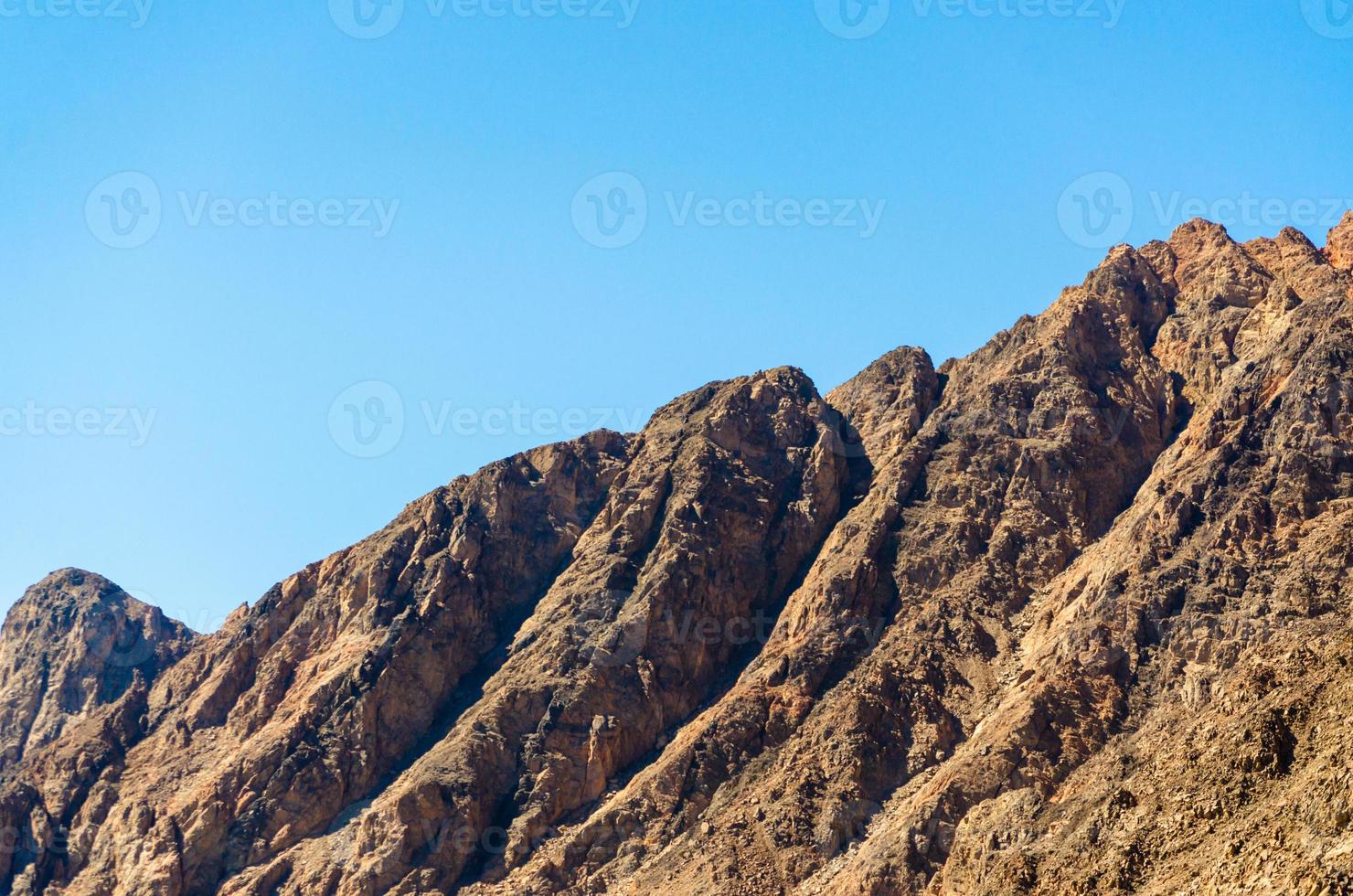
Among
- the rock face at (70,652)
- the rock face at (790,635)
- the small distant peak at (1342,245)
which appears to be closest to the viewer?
the rock face at (790,635)

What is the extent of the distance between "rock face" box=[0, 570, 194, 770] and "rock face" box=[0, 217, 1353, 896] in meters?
2.90

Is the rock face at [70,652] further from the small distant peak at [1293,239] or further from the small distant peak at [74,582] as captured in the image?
the small distant peak at [1293,239]

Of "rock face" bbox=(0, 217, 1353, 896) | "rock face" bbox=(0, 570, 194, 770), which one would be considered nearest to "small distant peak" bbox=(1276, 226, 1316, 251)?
"rock face" bbox=(0, 217, 1353, 896)

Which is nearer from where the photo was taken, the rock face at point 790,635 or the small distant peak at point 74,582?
the rock face at point 790,635

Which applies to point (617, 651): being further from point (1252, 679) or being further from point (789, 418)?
point (1252, 679)

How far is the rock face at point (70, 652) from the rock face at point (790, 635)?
9.50 feet

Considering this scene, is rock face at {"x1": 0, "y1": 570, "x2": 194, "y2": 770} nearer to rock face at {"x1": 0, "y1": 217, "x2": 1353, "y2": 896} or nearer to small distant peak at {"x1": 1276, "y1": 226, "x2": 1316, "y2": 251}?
rock face at {"x1": 0, "y1": 217, "x2": 1353, "y2": 896}

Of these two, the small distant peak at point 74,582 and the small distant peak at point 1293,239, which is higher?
the small distant peak at point 74,582

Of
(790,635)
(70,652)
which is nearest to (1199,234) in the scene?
(790,635)

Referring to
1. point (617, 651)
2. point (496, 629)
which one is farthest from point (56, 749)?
point (617, 651)

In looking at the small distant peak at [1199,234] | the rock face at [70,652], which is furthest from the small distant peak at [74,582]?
the small distant peak at [1199,234]

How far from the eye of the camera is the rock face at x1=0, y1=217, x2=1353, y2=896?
99.7 m

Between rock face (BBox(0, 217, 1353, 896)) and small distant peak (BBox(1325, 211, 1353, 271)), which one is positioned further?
small distant peak (BBox(1325, 211, 1353, 271))

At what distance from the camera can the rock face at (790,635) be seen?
99688 mm
